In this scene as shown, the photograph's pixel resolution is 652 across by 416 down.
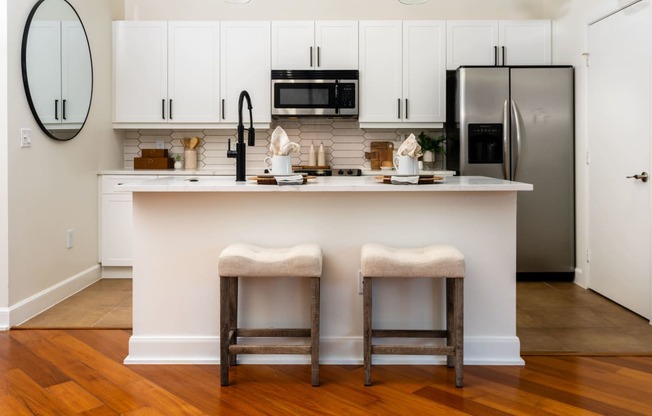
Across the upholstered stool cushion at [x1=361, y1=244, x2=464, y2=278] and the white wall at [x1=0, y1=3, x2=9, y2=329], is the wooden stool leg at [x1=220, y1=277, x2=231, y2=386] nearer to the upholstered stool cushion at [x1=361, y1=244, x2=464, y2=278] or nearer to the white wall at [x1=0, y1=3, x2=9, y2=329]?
the upholstered stool cushion at [x1=361, y1=244, x2=464, y2=278]

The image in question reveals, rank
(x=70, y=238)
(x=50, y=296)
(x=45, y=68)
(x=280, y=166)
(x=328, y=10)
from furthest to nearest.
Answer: (x=328, y=10) → (x=70, y=238) → (x=50, y=296) → (x=45, y=68) → (x=280, y=166)

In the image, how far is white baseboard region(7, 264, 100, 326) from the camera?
11.1 ft

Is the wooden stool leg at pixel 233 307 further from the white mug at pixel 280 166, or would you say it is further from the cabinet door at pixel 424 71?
the cabinet door at pixel 424 71

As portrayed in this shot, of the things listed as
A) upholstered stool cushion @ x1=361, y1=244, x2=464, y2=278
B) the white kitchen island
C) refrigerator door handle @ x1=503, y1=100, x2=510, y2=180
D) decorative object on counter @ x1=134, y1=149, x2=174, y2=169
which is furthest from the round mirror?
refrigerator door handle @ x1=503, y1=100, x2=510, y2=180

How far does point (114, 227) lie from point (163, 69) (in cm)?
146

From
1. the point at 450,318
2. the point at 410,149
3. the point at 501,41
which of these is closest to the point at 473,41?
the point at 501,41

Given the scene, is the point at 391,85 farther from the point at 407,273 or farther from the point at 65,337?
the point at 65,337

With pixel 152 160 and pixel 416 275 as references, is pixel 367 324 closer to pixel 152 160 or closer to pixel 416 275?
pixel 416 275

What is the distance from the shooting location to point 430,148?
5070mm

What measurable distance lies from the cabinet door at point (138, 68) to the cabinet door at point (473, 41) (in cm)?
255

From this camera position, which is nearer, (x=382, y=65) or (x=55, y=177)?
(x=55, y=177)

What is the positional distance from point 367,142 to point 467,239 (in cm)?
276

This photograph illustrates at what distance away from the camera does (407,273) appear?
7.86 feet

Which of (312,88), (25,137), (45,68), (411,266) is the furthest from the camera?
(312,88)
